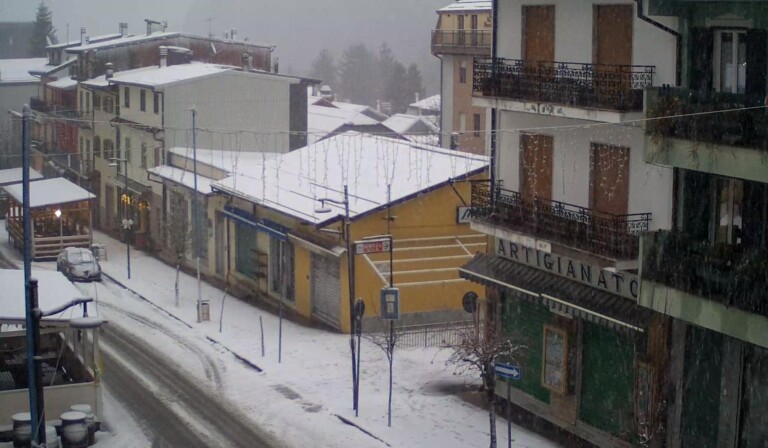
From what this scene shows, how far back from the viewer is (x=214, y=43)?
196 feet

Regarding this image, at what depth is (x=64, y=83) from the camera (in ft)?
217

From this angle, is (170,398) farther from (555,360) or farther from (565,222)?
(565,222)

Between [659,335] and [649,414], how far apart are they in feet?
4.68

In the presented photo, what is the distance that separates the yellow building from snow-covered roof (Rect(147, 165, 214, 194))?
442cm

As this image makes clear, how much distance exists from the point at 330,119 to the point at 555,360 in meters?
51.6

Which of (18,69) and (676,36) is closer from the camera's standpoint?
(676,36)

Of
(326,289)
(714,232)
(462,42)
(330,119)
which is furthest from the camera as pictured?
(330,119)

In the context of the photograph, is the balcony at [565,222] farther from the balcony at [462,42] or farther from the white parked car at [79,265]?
the balcony at [462,42]

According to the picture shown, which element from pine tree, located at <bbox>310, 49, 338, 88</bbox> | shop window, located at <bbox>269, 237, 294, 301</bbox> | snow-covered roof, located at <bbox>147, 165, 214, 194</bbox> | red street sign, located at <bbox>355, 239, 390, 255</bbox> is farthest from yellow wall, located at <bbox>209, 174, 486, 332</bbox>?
pine tree, located at <bbox>310, 49, 338, 88</bbox>

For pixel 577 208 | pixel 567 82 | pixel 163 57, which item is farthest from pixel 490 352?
pixel 163 57

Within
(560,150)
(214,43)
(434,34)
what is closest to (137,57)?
(214,43)

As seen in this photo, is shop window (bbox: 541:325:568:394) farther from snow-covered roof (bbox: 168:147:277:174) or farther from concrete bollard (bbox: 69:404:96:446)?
snow-covered roof (bbox: 168:147:277:174)

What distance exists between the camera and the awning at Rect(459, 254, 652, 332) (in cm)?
2086

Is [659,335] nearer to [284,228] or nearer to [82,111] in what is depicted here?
[284,228]
